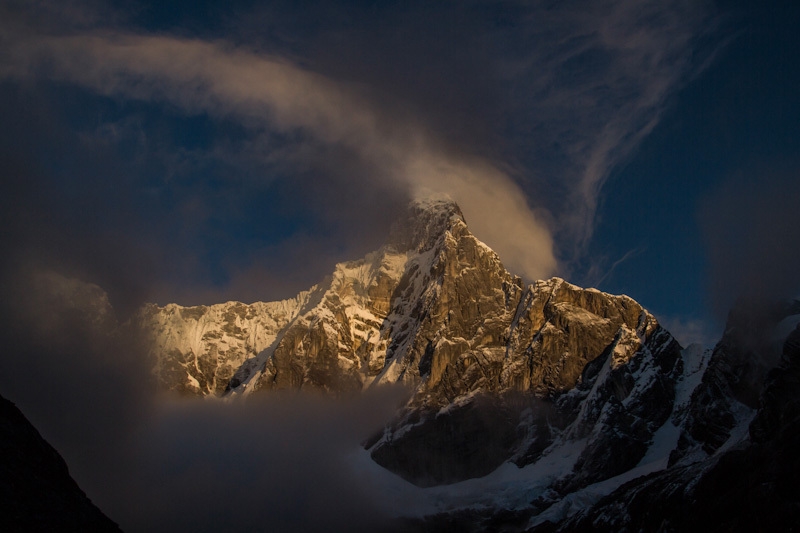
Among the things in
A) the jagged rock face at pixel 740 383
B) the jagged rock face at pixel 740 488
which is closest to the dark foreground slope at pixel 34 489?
the jagged rock face at pixel 740 488

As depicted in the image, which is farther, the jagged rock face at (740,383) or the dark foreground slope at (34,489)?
the jagged rock face at (740,383)

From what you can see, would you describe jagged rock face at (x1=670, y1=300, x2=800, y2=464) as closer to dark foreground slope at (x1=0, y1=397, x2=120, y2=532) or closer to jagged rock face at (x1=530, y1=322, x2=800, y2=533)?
jagged rock face at (x1=530, y1=322, x2=800, y2=533)

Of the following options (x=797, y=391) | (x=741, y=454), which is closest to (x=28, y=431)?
(x=741, y=454)

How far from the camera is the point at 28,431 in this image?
68.4 metres

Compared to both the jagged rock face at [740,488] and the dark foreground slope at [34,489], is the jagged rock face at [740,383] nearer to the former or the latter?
the jagged rock face at [740,488]

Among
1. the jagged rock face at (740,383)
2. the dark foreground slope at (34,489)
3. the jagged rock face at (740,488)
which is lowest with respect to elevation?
the dark foreground slope at (34,489)

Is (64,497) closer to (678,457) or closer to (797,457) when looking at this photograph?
(797,457)

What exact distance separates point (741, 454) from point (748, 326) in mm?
73117

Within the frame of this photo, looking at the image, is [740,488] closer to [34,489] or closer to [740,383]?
[740,383]

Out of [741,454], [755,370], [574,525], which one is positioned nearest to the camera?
[741,454]

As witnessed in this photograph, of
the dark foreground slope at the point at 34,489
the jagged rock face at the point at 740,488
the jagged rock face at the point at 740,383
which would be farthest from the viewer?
the jagged rock face at the point at 740,383

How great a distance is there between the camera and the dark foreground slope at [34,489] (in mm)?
58906

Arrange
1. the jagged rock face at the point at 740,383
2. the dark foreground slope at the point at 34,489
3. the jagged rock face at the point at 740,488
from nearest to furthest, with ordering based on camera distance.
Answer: the dark foreground slope at the point at 34,489 < the jagged rock face at the point at 740,488 < the jagged rock face at the point at 740,383

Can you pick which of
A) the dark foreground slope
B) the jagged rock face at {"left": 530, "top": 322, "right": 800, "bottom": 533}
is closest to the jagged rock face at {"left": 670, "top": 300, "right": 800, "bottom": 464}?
the jagged rock face at {"left": 530, "top": 322, "right": 800, "bottom": 533}
